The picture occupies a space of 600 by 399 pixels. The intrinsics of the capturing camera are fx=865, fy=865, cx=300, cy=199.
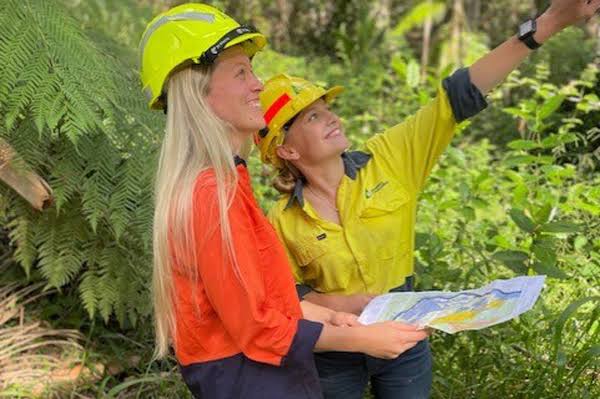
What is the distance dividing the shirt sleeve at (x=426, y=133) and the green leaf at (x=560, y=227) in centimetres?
100

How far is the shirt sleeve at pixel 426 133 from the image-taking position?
7.79 ft

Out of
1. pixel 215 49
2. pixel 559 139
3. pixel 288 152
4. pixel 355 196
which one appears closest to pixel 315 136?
pixel 288 152

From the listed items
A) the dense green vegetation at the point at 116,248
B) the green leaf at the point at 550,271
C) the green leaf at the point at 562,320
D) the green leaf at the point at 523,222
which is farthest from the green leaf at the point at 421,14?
the green leaf at the point at 562,320

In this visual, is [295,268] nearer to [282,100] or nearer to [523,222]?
[282,100]

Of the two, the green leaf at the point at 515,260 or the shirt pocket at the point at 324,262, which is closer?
the shirt pocket at the point at 324,262

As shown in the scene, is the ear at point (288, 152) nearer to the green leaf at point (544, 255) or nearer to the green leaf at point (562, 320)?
the green leaf at point (562, 320)

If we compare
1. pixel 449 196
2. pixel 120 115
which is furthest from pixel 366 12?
pixel 120 115

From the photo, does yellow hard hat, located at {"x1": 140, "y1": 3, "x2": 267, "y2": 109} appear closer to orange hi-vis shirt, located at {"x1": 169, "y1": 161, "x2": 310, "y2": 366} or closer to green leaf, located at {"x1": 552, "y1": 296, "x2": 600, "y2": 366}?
orange hi-vis shirt, located at {"x1": 169, "y1": 161, "x2": 310, "y2": 366}

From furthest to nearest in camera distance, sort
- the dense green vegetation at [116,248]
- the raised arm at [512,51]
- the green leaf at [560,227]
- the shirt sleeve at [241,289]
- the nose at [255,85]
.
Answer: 1. the green leaf at [560,227]
2. the dense green vegetation at [116,248]
3. the raised arm at [512,51]
4. the nose at [255,85]
5. the shirt sleeve at [241,289]

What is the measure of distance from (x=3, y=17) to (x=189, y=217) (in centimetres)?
167

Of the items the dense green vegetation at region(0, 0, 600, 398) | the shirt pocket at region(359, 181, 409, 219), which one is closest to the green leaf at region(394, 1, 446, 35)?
the dense green vegetation at region(0, 0, 600, 398)

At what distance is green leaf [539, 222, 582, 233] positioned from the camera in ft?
10.7

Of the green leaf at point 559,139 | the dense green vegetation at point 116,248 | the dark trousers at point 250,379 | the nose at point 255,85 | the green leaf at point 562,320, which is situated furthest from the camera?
the green leaf at point 559,139

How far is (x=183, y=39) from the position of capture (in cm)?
212
